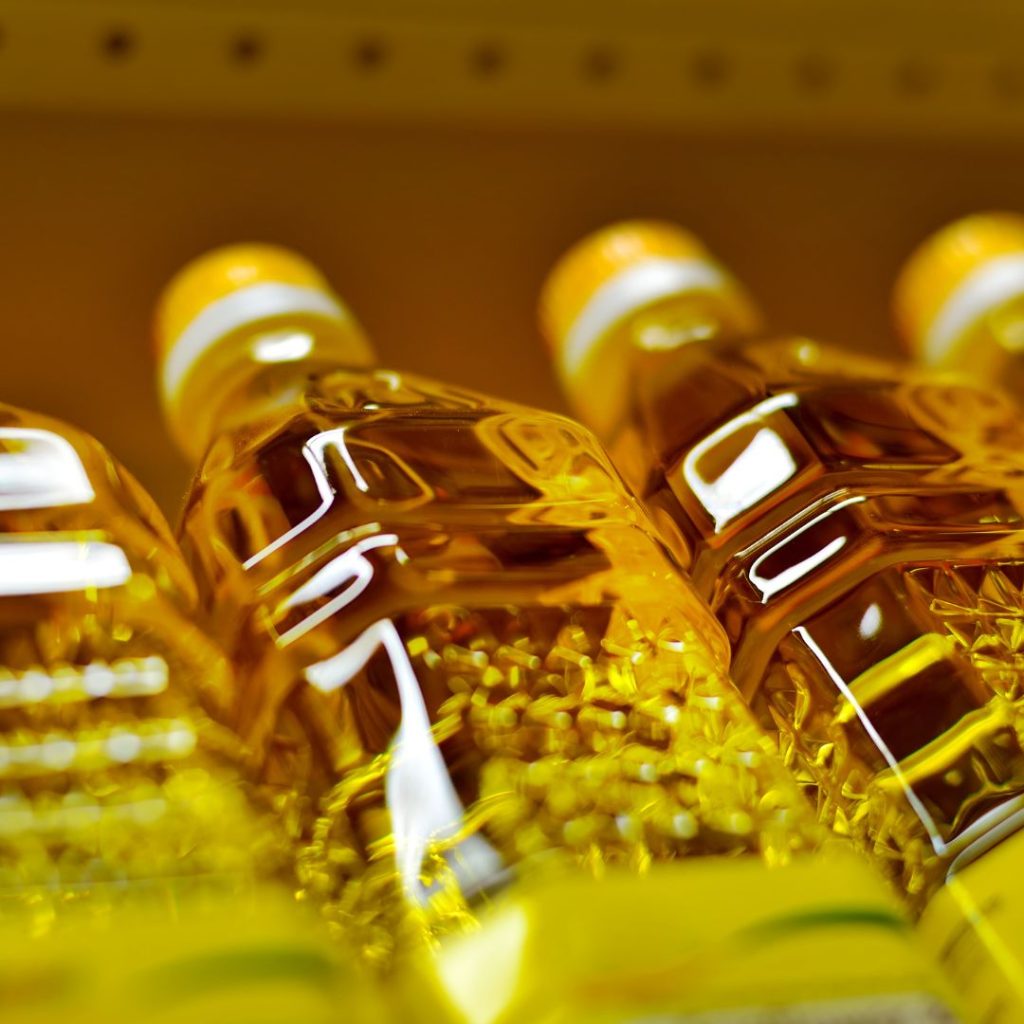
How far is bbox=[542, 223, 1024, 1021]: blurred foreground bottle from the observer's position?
41 cm

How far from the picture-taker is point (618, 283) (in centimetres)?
62

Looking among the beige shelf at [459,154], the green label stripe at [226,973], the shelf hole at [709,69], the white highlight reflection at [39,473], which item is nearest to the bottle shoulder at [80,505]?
the white highlight reflection at [39,473]

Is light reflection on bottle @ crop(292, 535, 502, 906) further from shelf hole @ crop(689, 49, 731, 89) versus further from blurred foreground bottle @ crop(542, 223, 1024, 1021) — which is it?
shelf hole @ crop(689, 49, 731, 89)

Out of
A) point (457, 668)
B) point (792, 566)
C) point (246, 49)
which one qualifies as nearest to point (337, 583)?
point (457, 668)

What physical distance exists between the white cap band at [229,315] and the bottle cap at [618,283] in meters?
0.12

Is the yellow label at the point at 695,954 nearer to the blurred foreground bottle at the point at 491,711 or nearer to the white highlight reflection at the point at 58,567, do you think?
the blurred foreground bottle at the point at 491,711

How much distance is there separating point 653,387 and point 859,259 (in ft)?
0.64

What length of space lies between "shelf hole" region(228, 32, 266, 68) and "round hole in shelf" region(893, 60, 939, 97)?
33 centimetres

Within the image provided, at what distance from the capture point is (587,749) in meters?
0.42

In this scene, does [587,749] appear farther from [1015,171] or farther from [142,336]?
[1015,171]

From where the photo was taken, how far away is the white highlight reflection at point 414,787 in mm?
365

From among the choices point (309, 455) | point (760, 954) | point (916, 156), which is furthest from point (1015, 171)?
point (760, 954)

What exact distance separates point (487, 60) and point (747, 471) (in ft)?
0.86

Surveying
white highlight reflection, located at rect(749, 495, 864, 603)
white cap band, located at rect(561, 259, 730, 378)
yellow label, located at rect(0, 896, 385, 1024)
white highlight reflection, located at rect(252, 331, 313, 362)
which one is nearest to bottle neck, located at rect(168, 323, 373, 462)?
white highlight reflection, located at rect(252, 331, 313, 362)
